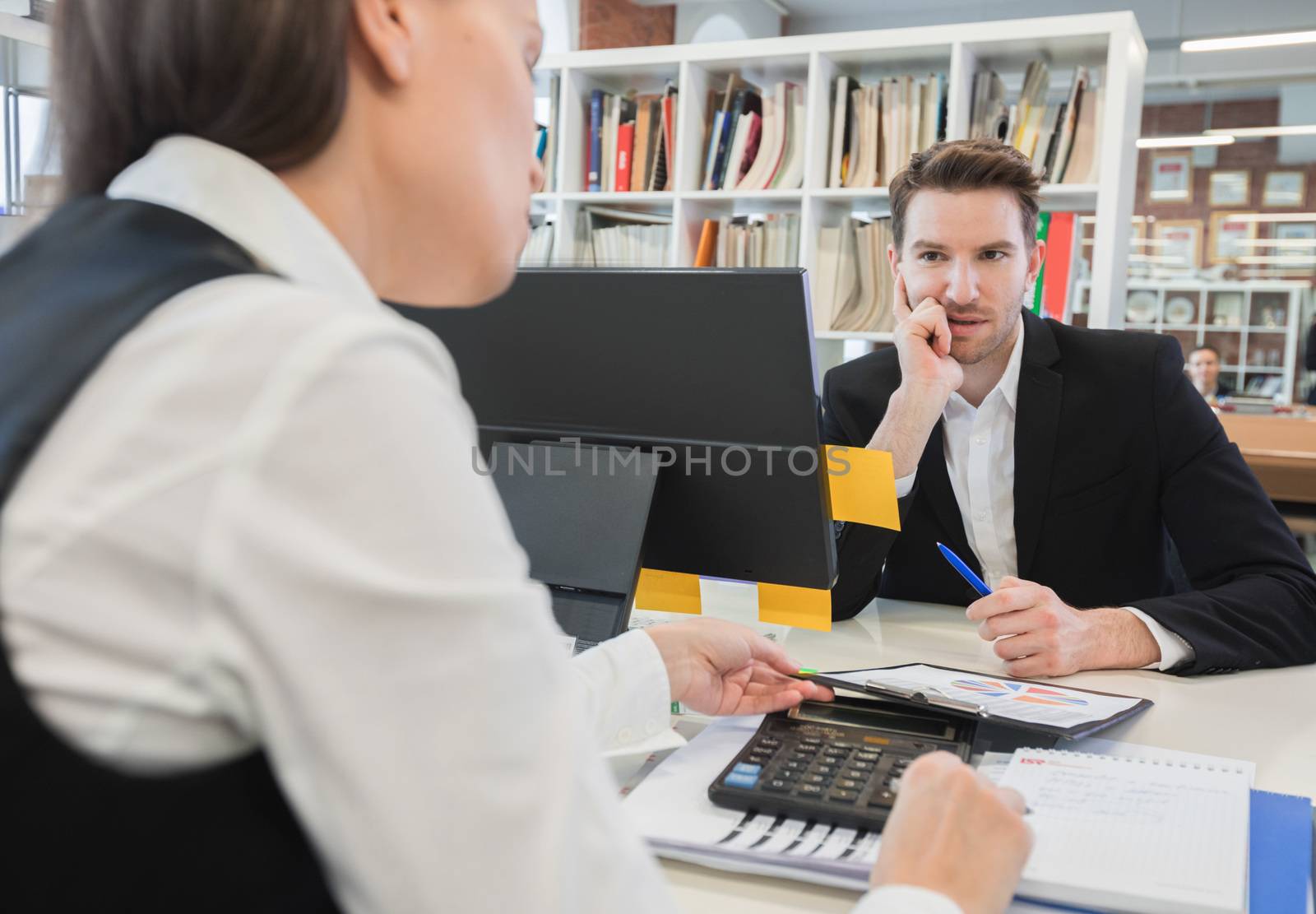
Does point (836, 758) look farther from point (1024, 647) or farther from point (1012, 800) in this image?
point (1024, 647)

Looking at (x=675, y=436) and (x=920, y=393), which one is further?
(x=920, y=393)

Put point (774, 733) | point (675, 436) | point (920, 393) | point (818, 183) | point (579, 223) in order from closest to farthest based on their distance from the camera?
point (774, 733) < point (675, 436) < point (920, 393) < point (818, 183) < point (579, 223)

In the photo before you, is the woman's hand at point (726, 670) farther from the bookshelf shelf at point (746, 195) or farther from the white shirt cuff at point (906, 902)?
the bookshelf shelf at point (746, 195)

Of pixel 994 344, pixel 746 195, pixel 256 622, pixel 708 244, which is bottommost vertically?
pixel 256 622

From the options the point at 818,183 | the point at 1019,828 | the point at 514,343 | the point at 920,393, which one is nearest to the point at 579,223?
the point at 818,183

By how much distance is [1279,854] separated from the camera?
745 millimetres

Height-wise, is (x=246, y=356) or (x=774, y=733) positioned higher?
(x=246, y=356)

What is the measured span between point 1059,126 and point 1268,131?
23.8ft

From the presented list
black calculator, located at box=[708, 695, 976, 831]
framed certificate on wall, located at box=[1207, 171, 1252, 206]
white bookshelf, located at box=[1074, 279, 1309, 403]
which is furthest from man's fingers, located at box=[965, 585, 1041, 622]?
framed certificate on wall, located at box=[1207, 171, 1252, 206]

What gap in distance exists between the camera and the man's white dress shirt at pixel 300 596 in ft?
1.13

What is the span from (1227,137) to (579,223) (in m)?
6.88

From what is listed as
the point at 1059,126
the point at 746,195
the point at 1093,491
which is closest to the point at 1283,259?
the point at 1059,126

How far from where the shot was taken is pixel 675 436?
3.77ft

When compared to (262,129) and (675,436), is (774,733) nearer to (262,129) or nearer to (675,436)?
(675,436)
